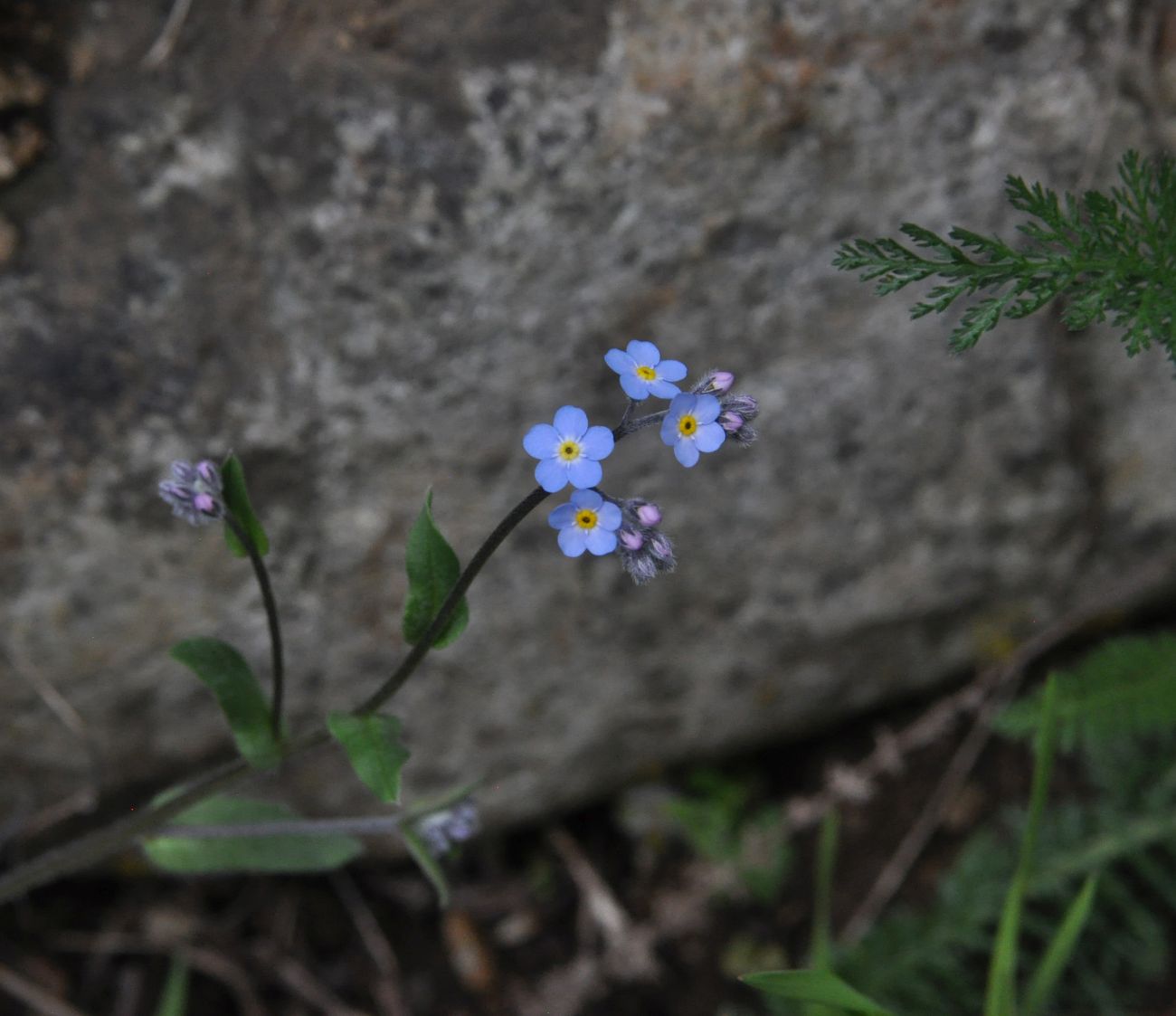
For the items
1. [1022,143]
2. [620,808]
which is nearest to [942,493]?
[1022,143]

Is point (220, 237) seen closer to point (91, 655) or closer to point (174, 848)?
point (91, 655)

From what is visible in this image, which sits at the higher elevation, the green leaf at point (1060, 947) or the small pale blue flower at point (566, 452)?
the small pale blue flower at point (566, 452)

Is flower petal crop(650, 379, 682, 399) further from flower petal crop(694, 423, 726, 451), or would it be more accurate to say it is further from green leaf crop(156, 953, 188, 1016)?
green leaf crop(156, 953, 188, 1016)

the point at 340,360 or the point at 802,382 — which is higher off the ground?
the point at 340,360

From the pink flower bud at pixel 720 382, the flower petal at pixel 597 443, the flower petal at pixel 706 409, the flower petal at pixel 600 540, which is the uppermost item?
the pink flower bud at pixel 720 382

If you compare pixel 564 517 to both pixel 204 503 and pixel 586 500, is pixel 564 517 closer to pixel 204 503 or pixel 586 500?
pixel 586 500

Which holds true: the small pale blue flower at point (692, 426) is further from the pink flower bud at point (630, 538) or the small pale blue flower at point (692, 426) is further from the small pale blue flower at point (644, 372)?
the pink flower bud at point (630, 538)

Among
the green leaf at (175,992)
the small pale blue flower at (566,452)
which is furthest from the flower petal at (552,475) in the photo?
the green leaf at (175,992)

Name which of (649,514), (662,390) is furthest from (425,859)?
(662,390)
